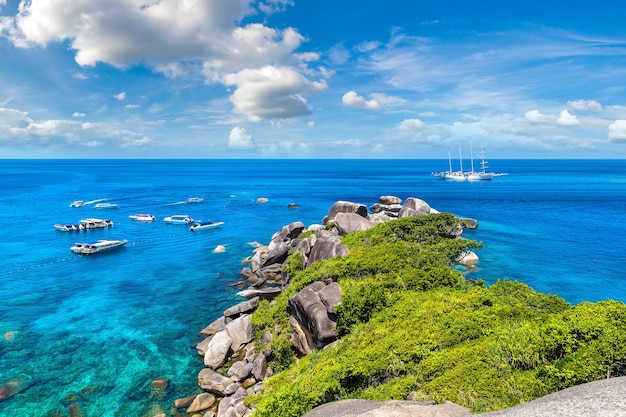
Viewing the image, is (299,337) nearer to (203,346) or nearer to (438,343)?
(203,346)

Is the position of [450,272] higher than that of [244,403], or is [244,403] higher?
[450,272]

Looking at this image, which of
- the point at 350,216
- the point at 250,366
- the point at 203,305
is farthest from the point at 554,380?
the point at 203,305

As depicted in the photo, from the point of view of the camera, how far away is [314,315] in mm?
23688

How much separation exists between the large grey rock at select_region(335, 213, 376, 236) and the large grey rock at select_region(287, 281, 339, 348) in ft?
49.1

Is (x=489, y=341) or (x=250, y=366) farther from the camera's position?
(x=250, y=366)

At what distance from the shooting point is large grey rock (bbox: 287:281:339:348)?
75.3 feet

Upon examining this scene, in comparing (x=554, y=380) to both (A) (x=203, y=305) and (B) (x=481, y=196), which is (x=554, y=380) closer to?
(A) (x=203, y=305)

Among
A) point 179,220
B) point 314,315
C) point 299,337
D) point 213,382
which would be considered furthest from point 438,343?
point 179,220

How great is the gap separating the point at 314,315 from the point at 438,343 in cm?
828

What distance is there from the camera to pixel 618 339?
1371cm

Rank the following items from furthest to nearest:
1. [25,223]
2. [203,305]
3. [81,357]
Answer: [25,223] < [203,305] < [81,357]

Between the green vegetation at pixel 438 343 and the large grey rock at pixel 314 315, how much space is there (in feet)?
2.76

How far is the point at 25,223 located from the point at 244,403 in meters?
84.7

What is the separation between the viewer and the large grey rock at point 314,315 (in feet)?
75.3
